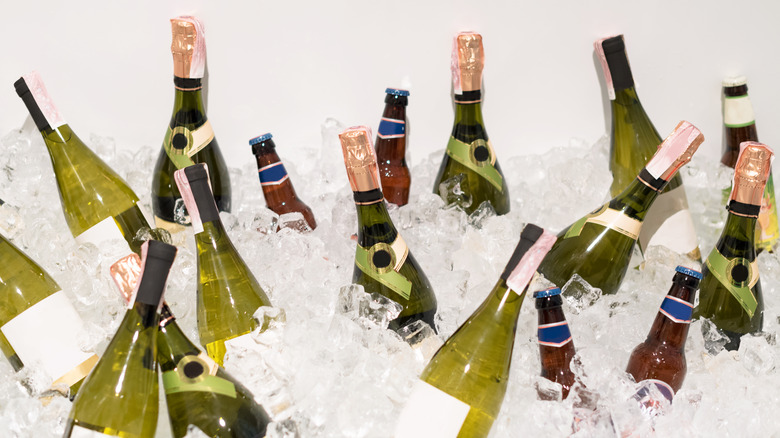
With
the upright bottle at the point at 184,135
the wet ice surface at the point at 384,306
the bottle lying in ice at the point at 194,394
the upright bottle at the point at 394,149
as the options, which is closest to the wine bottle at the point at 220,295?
the wet ice surface at the point at 384,306

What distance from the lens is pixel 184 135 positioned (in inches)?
59.4

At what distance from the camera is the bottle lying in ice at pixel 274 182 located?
1.39 m

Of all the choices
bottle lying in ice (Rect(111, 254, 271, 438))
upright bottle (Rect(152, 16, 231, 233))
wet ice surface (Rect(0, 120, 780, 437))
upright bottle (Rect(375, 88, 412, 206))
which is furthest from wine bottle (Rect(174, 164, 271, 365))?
upright bottle (Rect(375, 88, 412, 206))

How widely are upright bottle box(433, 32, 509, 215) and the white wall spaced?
133 mm

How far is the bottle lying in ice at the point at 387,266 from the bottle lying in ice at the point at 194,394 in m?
0.38

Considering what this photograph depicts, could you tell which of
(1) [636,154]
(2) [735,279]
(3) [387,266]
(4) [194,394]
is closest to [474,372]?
(3) [387,266]

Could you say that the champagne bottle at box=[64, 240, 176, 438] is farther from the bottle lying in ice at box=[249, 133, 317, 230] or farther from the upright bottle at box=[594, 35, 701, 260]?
the upright bottle at box=[594, 35, 701, 260]

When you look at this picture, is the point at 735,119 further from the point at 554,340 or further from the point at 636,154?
the point at 554,340

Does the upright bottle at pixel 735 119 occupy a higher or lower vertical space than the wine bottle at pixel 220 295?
higher

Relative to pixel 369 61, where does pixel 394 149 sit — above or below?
below

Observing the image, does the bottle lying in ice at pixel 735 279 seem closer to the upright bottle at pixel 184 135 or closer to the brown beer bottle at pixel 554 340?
the brown beer bottle at pixel 554 340

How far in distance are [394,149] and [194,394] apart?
2.65 feet

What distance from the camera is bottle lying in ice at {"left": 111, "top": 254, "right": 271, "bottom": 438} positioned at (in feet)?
3.25

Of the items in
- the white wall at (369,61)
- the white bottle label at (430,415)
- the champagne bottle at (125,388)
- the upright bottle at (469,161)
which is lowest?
the white bottle label at (430,415)
